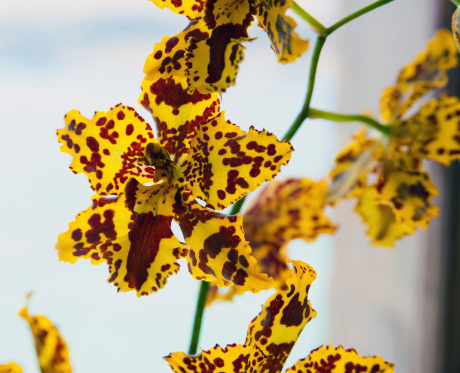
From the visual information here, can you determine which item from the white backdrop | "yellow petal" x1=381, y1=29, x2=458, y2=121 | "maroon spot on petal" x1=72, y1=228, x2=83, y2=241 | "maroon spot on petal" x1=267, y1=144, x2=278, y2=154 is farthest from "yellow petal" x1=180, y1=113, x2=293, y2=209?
the white backdrop

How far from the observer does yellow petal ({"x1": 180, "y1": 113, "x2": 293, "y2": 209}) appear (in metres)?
0.41

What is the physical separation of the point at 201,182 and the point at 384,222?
33 cm

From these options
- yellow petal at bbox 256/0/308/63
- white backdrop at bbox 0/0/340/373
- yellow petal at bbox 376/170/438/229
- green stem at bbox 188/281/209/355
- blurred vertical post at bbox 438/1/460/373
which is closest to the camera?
yellow petal at bbox 256/0/308/63

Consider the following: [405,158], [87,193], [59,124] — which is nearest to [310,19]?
[405,158]

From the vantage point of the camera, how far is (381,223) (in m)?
0.69

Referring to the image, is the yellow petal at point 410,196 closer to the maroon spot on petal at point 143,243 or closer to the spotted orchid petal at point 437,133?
the spotted orchid petal at point 437,133

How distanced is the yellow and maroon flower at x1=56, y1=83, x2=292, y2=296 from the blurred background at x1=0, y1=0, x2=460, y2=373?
2.34 ft

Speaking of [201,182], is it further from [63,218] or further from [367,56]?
[367,56]

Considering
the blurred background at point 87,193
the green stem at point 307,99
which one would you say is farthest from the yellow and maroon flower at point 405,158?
the blurred background at point 87,193

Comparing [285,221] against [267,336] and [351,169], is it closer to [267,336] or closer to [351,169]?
[351,169]

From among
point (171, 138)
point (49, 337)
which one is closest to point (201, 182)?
point (171, 138)

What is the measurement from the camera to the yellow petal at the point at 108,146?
0.45m

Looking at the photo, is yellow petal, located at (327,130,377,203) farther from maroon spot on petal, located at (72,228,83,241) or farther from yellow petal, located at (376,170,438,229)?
maroon spot on petal, located at (72,228,83,241)

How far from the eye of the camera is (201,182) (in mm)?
459
